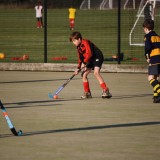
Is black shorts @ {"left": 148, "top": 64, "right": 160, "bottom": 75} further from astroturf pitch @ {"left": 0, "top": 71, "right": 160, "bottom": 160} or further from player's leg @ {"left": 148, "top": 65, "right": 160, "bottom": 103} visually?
astroturf pitch @ {"left": 0, "top": 71, "right": 160, "bottom": 160}

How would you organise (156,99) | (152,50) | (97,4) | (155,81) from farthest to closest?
(97,4), (152,50), (155,81), (156,99)

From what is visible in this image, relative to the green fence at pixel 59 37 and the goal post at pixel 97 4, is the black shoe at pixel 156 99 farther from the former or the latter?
the goal post at pixel 97 4

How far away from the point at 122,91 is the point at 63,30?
26144mm

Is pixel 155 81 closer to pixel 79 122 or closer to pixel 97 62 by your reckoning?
pixel 97 62

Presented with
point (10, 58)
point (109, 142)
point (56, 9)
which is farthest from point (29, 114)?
point (56, 9)

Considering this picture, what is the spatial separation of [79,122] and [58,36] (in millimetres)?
24718

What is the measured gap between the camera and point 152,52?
13984 mm

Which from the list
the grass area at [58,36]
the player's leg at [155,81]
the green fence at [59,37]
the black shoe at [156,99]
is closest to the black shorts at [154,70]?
the player's leg at [155,81]

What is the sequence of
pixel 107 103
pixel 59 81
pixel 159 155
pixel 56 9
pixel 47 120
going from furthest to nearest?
1. pixel 56 9
2. pixel 59 81
3. pixel 107 103
4. pixel 47 120
5. pixel 159 155

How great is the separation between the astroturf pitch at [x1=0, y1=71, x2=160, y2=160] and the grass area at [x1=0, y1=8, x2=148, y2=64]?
6.42 m

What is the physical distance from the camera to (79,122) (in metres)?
11.3

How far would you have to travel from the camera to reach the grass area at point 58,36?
84.6 feet

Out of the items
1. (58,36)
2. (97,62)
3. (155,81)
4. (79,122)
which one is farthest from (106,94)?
(58,36)

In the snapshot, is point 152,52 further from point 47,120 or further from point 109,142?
point 109,142
